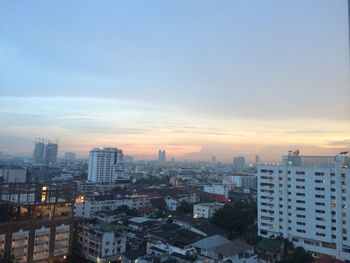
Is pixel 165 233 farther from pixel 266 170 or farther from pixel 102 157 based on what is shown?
pixel 102 157

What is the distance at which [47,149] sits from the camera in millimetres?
35906

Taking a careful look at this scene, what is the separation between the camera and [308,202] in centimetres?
757

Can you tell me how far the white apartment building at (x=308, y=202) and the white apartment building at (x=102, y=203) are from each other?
551 centimetres

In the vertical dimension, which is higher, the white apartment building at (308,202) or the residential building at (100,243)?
the white apartment building at (308,202)

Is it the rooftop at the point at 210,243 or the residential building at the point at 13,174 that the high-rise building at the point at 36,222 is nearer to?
the rooftop at the point at 210,243

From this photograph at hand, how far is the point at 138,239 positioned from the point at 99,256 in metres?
1.15

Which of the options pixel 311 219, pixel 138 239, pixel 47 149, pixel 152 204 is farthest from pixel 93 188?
pixel 47 149

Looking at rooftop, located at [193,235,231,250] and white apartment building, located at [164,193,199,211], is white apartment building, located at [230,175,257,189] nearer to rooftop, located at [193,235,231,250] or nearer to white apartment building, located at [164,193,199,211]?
white apartment building, located at [164,193,199,211]

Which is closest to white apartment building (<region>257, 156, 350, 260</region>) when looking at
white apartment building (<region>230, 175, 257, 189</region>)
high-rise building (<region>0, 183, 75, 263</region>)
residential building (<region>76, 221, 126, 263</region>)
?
residential building (<region>76, 221, 126, 263</region>)

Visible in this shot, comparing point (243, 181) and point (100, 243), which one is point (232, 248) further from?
point (243, 181)

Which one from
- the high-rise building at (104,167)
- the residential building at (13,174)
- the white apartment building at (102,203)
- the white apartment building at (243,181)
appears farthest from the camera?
the white apartment building at (243,181)

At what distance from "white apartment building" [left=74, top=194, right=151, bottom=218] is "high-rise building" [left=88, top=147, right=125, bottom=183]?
Result: 10.2 metres

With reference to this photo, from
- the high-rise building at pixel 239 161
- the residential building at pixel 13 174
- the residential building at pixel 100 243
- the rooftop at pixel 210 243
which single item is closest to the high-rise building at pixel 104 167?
the residential building at pixel 13 174

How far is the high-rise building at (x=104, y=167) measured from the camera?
22734 mm
